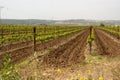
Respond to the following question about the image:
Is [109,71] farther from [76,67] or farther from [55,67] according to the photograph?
[55,67]

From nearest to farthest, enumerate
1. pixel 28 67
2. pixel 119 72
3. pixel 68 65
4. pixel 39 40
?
pixel 119 72, pixel 28 67, pixel 68 65, pixel 39 40

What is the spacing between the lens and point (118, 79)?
8.44 m

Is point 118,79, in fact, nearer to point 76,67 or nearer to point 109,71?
point 109,71

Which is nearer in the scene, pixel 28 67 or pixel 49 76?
pixel 49 76

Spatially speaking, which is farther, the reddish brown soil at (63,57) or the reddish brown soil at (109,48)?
the reddish brown soil at (109,48)

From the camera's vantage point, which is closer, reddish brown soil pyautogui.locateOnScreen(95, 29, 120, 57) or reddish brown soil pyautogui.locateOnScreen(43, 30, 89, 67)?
reddish brown soil pyautogui.locateOnScreen(43, 30, 89, 67)

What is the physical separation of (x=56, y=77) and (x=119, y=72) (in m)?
2.68

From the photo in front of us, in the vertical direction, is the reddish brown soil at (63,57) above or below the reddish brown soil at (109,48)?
above

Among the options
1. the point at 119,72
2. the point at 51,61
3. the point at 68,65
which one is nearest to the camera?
the point at 119,72

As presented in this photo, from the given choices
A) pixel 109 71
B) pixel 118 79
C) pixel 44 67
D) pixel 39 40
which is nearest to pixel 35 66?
pixel 44 67

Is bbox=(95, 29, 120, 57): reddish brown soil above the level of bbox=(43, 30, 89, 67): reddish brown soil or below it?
below

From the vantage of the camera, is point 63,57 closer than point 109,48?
Yes

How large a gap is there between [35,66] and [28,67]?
2.04 feet

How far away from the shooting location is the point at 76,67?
36.5ft
